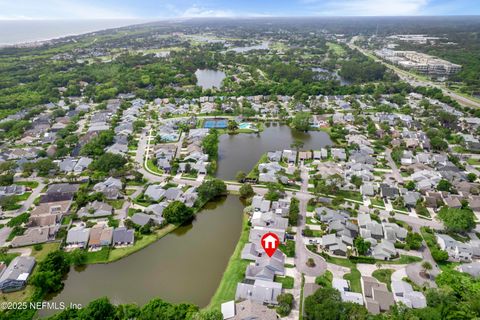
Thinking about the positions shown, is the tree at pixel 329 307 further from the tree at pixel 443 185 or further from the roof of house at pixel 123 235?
the tree at pixel 443 185

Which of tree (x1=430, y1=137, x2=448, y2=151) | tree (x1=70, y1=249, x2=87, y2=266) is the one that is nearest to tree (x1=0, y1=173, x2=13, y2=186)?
tree (x1=70, y1=249, x2=87, y2=266)

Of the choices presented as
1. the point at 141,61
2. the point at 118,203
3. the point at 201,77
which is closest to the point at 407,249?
the point at 118,203

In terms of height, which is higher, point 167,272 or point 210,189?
point 210,189

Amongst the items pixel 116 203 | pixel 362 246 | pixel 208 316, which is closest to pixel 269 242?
pixel 362 246

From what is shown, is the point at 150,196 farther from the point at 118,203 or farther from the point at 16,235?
the point at 16,235

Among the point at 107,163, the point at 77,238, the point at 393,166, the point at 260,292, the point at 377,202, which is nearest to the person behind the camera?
the point at 260,292

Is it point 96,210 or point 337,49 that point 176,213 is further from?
point 337,49
